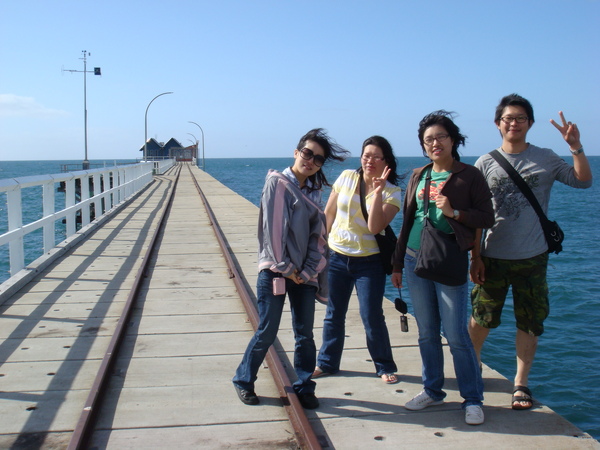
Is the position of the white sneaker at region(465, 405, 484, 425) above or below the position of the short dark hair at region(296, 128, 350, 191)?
below

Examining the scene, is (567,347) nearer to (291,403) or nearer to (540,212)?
(540,212)

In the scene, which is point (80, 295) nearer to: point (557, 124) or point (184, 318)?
point (184, 318)

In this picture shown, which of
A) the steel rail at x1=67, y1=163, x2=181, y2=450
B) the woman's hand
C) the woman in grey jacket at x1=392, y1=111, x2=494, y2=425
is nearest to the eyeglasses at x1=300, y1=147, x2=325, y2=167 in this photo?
the woman in grey jacket at x1=392, y1=111, x2=494, y2=425

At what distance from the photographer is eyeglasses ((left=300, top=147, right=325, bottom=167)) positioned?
389cm

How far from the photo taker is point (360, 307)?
449cm

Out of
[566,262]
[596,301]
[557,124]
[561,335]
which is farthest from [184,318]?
[566,262]

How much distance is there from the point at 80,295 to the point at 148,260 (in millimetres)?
2234

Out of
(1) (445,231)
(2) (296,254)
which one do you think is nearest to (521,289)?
(1) (445,231)

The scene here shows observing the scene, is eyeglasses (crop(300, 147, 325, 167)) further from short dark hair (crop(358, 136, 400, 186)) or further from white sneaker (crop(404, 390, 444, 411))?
white sneaker (crop(404, 390, 444, 411))

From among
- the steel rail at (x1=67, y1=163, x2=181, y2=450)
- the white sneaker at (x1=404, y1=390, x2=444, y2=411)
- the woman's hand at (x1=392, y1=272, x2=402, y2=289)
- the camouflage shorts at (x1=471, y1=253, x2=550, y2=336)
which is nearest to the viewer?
the steel rail at (x1=67, y1=163, x2=181, y2=450)

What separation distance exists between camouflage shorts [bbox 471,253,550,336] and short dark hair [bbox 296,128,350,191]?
47.1 inches

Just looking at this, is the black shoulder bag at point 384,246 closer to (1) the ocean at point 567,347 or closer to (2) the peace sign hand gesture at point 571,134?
(1) the ocean at point 567,347

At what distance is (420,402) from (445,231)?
3.54 feet

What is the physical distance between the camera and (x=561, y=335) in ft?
38.8
